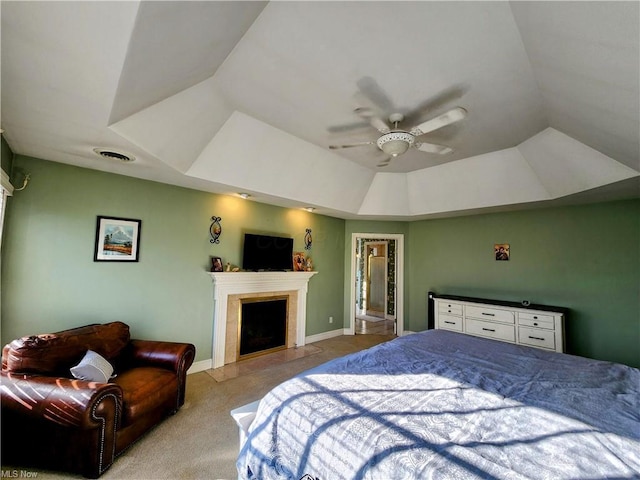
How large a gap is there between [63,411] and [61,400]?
0.07 m

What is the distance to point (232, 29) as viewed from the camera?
1745 millimetres

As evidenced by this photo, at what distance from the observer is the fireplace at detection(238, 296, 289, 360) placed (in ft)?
14.2

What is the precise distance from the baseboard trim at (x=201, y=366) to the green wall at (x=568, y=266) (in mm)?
4308

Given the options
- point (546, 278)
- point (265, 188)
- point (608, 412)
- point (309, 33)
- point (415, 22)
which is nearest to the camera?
point (608, 412)

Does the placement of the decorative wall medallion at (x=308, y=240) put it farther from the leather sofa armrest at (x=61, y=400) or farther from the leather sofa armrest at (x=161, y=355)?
the leather sofa armrest at (x=61, y=400)

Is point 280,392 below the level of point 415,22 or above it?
below

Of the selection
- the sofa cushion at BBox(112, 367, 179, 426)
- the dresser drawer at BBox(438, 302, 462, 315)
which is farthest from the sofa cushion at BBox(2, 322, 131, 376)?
the dresser drawer at BBox(438, 302, 462, 315)

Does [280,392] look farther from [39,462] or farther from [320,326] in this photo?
[320,326]

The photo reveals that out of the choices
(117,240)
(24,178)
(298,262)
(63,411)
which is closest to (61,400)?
(63,411)

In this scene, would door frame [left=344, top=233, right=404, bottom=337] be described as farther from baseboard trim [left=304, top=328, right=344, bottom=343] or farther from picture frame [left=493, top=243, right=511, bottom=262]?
picture frame [left=493, top=243, right=511, bottom=262]

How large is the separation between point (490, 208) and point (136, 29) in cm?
477

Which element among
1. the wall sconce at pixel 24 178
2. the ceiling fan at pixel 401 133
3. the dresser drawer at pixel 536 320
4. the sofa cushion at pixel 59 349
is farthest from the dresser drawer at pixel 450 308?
the wall sconce at pixel 24 178

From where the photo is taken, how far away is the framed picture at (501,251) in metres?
4.72

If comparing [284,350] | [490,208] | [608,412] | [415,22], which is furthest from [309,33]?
[284,350]
